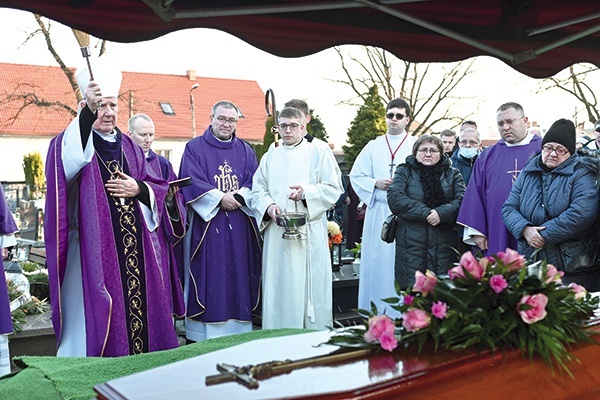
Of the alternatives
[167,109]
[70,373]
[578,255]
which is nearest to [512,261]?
[70,373]

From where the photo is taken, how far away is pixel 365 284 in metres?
7.68

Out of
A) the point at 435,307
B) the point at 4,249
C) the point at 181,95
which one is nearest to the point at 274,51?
the point at 435,307

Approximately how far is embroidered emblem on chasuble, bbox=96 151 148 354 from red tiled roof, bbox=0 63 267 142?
33282 mm

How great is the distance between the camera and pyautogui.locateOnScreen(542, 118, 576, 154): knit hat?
223 inches

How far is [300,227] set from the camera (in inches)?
274

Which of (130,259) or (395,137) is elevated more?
(395,137)

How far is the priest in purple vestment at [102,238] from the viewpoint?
17.5ft

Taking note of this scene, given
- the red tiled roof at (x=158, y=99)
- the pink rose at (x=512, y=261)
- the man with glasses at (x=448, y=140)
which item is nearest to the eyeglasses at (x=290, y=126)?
the man with glasses at (x=448, y=140)

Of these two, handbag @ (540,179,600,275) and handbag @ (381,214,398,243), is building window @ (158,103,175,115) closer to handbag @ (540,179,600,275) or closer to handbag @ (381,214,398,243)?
handbag @ (381,214,398,243)

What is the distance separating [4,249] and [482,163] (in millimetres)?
4106

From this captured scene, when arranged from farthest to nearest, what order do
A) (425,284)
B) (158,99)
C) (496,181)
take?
(158,99)
(496,181)
(425,284)

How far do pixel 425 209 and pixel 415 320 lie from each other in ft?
13.8

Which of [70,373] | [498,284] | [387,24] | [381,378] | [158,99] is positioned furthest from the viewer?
[158,99]

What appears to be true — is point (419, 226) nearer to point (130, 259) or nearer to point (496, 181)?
point (496, 181)
